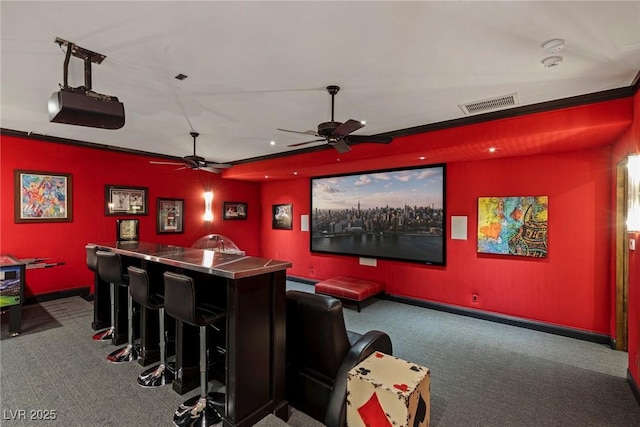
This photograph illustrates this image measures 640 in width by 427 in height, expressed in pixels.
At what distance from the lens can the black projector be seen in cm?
234

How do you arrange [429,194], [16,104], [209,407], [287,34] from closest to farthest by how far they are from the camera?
[287,34] < [209,407] < [16,104] < [429,194]

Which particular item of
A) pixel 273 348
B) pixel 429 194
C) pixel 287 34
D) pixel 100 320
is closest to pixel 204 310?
pixel 273 348

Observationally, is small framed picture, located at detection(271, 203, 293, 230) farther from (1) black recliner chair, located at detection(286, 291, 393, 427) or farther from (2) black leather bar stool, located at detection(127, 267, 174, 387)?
(1) black recliner chair, located at detection(286, 291, 393, 427)

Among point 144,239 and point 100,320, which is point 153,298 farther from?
point 144,239

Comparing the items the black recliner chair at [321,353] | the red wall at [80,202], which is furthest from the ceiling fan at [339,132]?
the red wall at [80,202]

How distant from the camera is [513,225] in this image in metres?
4.48

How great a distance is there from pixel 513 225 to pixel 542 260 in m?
0.62

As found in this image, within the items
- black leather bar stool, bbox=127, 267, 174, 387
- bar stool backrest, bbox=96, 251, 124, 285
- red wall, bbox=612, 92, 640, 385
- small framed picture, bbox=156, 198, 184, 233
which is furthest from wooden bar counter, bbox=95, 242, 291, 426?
small framed picture, bbox=156, 198, 184, 233

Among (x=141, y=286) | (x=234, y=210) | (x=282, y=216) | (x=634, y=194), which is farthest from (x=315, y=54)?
(x=234, y=210)

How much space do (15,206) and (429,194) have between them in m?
7.01

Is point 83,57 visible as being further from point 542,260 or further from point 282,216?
point 542,260

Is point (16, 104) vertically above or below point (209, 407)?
above

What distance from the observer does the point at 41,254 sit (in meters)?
5.07

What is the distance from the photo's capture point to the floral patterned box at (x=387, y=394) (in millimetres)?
1784
